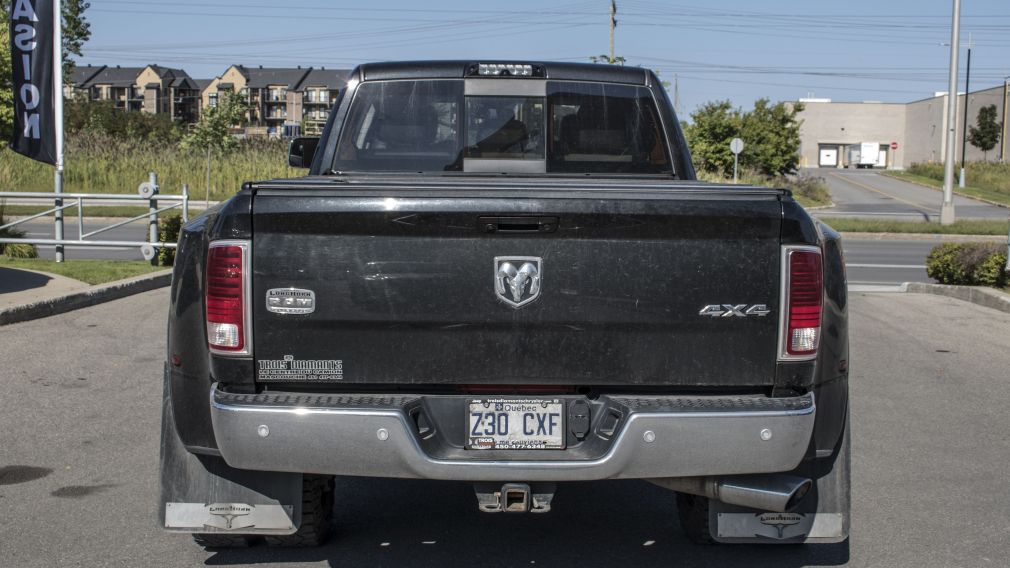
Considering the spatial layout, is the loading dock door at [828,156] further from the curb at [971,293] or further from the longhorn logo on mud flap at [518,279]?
the longhorn logo on mud flap at [518,279]

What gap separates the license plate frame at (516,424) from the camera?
12.3 ft

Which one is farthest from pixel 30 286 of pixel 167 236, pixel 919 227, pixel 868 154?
pixel 868 154

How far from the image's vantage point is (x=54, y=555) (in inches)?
181

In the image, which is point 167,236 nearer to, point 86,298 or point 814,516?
point 86,298

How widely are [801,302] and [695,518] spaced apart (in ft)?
4.64

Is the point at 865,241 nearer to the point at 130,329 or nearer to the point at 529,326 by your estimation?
the point at 130,329

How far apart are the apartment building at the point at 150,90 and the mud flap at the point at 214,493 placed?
13359 cm

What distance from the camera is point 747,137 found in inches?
1875

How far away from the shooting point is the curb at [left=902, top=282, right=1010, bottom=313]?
1330 centimetres

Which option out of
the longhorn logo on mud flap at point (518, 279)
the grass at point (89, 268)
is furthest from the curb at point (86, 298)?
the longhorn logo on mud flap at point (518, 279)

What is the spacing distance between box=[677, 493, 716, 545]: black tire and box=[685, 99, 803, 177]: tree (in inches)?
1615

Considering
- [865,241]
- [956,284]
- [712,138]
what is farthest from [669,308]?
[712,138]

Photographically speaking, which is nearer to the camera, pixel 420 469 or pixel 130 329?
pixel 420 469

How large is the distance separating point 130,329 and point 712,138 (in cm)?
3898
